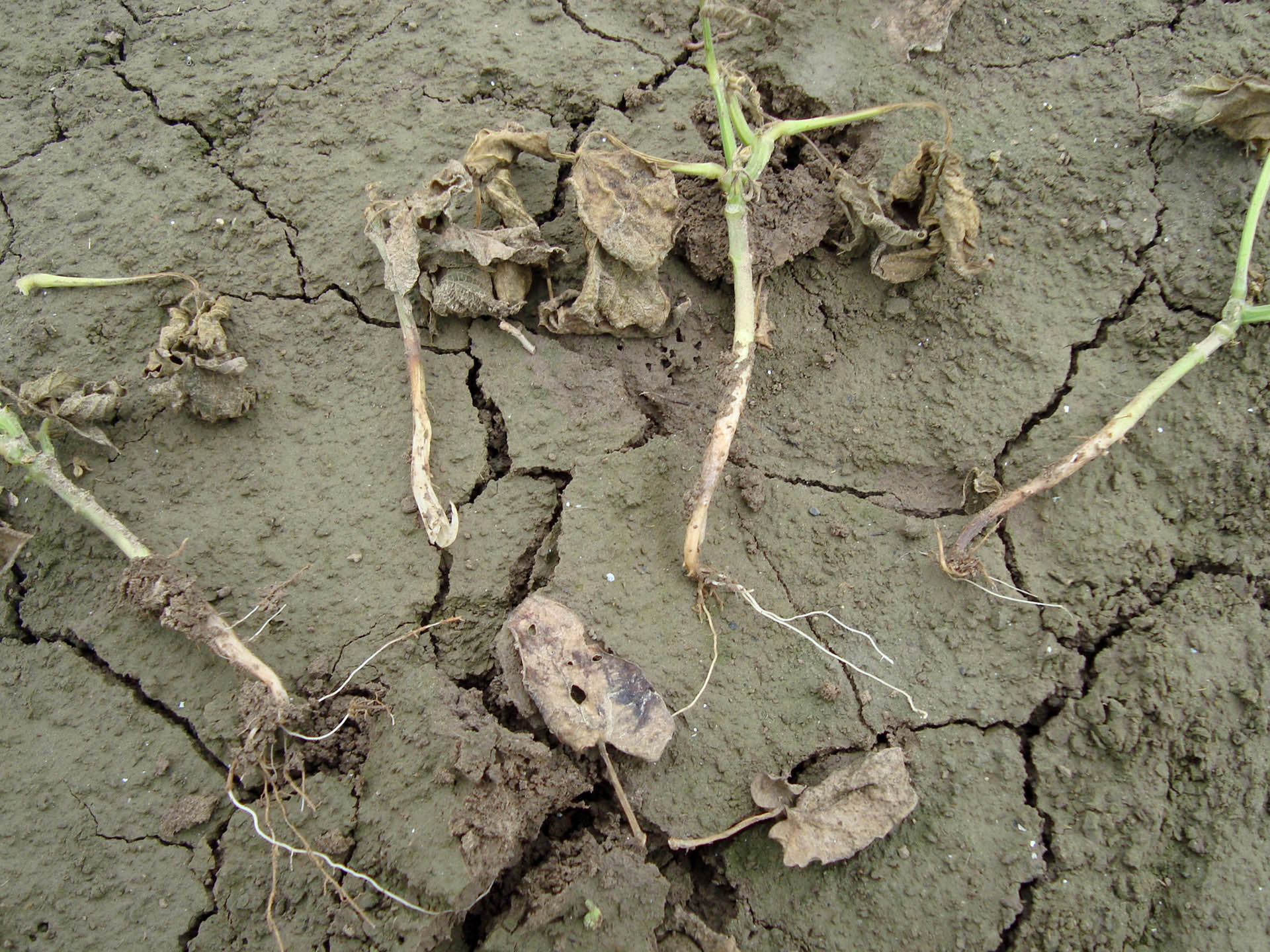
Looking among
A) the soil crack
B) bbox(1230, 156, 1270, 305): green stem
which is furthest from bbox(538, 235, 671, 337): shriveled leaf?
bbox(1230, 156, 1270, 305): green stem

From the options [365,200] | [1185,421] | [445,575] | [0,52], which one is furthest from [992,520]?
[0,52]

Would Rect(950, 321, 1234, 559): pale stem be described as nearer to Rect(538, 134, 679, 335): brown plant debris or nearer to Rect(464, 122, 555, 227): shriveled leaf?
Rect(538, 134, 679, 335): brown plant debris

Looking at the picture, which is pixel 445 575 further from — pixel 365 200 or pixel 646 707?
pixel 365 200

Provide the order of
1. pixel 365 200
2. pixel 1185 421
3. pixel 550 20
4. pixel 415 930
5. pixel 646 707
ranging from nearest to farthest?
pixel 415 930
pixel 646 707
pixel 1185 421
pixel 365 200
pixel 550 20

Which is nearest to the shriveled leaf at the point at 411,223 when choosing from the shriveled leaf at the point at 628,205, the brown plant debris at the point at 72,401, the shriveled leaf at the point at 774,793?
the shriveled leaf at the point at 628,205

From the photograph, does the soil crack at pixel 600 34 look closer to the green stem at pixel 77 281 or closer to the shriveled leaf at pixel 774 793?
the green stem at pixel 77 281

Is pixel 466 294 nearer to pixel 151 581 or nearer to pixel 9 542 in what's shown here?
pixel 151 581
